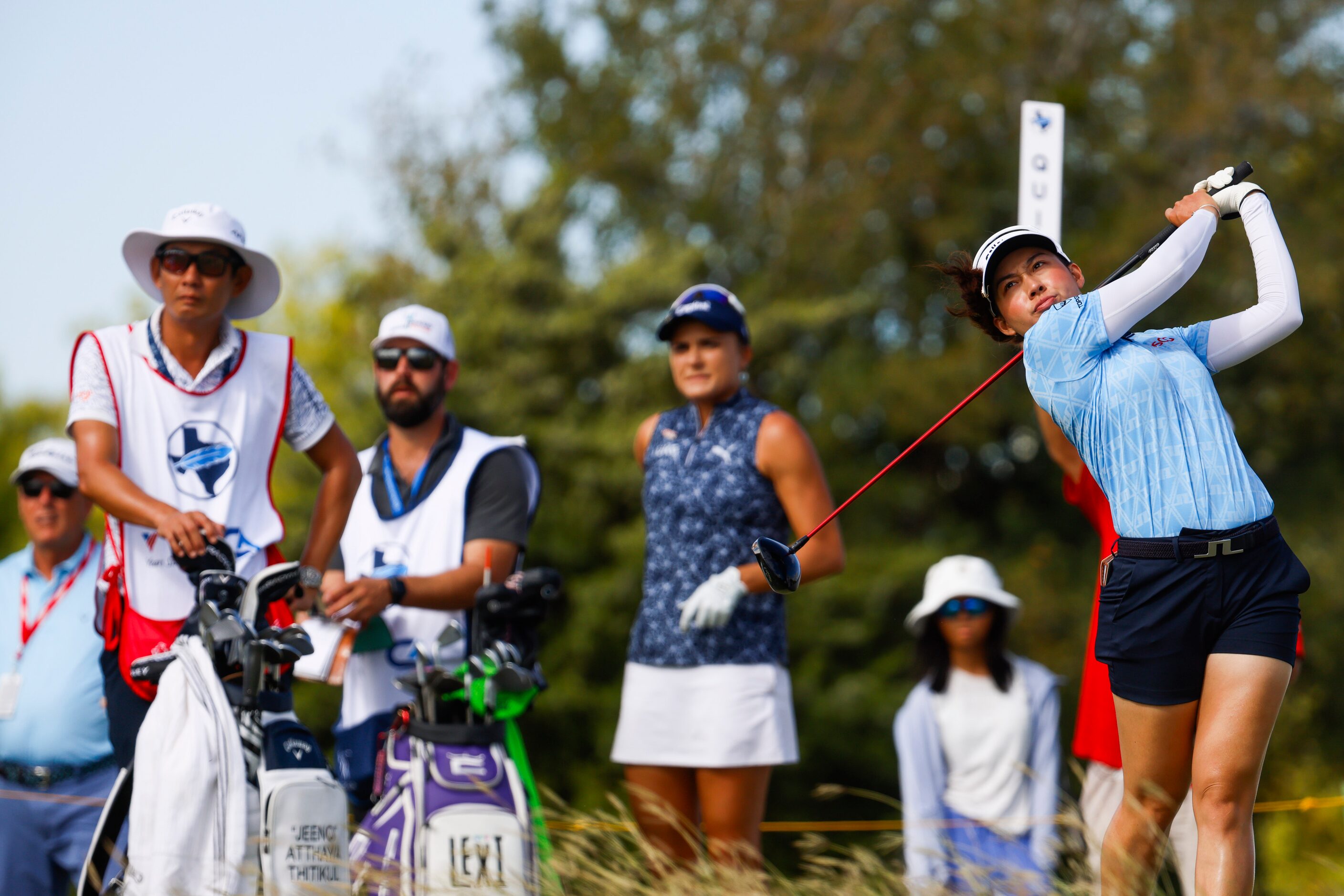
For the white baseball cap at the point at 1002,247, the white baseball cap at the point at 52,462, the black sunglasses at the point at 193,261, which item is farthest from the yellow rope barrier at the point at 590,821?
the black sunglasses at the point at 193,261

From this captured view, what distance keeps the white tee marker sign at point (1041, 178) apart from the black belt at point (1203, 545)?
1.56 m

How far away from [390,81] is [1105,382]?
21.1 metres

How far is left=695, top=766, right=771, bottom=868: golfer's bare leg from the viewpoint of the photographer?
433 cm

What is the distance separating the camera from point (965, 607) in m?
5.75

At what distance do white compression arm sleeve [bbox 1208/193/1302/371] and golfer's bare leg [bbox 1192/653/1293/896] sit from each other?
68 centimetres

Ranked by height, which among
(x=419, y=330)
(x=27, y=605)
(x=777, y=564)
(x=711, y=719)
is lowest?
(x=711, y=719)

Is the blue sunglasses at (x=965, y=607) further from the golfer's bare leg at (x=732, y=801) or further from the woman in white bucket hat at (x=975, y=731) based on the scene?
the golfer's bare leg at (x=732, y=801)

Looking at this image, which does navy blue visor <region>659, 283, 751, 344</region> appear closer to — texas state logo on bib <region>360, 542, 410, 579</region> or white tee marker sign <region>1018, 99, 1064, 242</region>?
white tee marker sign <region>1018, 99, 1064, 242</region>

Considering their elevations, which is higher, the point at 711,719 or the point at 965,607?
the point at 965,607

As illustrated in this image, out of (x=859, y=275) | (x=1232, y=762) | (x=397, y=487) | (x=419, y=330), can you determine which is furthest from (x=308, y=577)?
(x=859, y=275)

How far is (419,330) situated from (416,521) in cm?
66

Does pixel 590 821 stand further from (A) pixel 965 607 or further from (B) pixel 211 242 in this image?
(A) pixel 965 607

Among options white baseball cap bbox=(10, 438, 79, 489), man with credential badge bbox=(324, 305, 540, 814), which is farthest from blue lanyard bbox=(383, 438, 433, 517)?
white baseball cap bbox=(10, 438, 79, 489)

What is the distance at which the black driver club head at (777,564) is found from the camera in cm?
345
